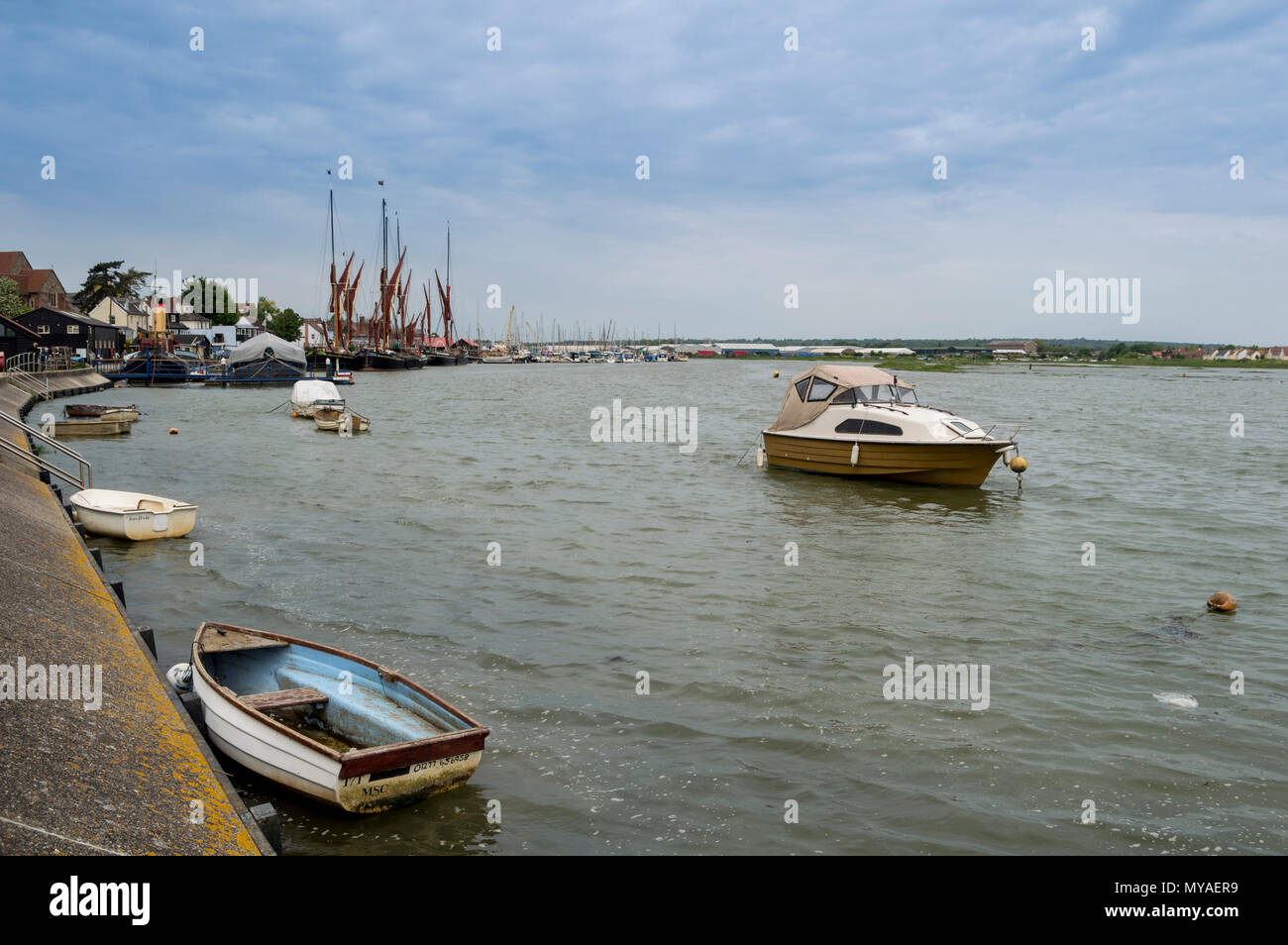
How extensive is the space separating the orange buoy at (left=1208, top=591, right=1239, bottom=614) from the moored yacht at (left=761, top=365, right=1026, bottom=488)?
10640 mm

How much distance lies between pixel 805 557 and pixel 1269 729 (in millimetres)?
9346

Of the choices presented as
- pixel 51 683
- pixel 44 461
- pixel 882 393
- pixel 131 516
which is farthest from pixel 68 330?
pixel 51 683

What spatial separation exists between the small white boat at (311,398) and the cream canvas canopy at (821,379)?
91.2 ft

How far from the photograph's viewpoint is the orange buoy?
14.5 metres

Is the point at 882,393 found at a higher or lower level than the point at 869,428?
higher

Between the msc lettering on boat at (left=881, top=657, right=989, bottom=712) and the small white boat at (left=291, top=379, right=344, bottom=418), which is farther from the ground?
the small white boat at (left=291, top=379, right=344, bottom=418)

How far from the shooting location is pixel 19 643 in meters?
8.54

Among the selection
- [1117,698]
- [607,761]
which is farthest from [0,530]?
[1117,698]

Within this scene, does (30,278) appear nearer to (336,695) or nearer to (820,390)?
(820,390)

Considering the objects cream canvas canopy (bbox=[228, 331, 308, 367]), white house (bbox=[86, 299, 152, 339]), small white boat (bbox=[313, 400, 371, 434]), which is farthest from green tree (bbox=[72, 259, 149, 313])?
small white boat (bbox=[313, 400, 371, 434])

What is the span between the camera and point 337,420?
1770 inches

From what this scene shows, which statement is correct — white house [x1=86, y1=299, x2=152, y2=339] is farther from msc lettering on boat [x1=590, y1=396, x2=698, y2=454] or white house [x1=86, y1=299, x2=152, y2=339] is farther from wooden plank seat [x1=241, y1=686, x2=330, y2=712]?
wooden plank seat [x1=241, y1=686, x2=330, y2=712]
